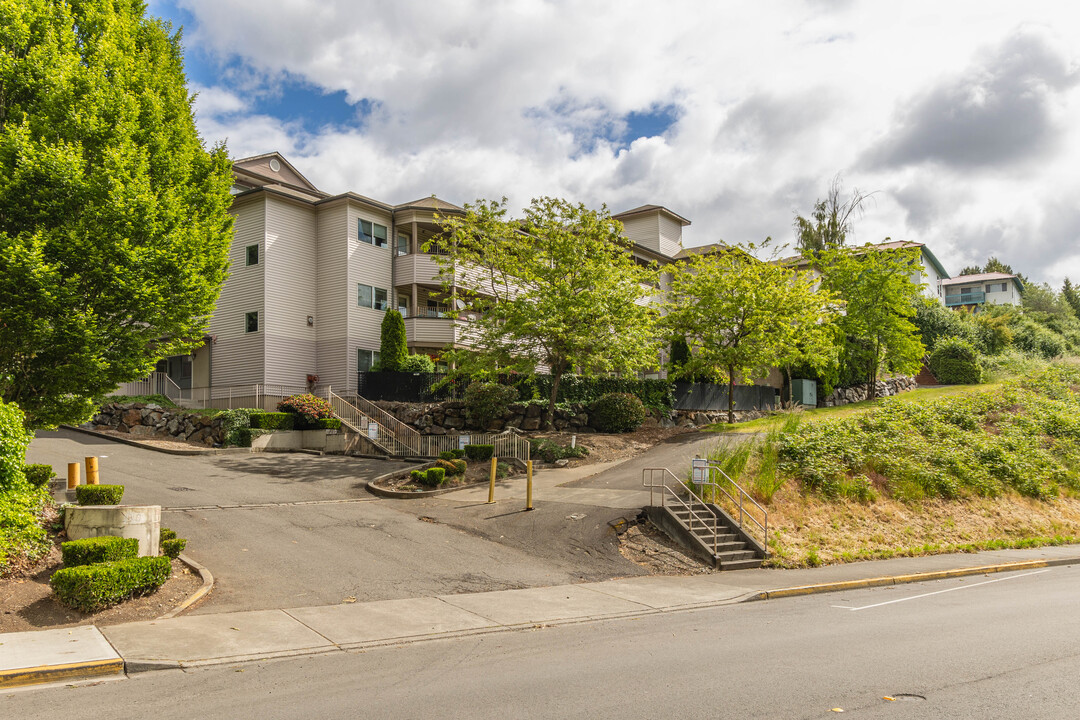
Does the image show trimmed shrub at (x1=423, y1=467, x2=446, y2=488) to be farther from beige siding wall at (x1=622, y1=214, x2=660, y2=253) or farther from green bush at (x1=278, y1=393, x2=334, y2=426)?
beige siding wall at (x1=622, y1=214, x2=660, y2=253)

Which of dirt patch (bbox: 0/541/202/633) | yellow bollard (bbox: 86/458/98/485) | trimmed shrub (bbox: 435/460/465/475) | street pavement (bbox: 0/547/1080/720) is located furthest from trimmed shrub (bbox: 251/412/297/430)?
street pavement (bbox: 0/547/1080/720)

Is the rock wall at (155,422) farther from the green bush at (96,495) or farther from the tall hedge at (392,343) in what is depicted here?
the green bush at (96,495)

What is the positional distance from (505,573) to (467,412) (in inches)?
619

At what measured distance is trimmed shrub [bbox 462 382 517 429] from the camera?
2770 centimetres

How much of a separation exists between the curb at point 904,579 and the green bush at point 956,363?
2859 centimetres

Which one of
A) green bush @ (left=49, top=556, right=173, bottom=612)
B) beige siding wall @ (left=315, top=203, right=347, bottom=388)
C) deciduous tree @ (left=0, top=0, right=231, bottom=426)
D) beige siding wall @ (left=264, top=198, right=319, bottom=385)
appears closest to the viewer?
green bush @ (left=49, top=556, right=173, bottom=612)

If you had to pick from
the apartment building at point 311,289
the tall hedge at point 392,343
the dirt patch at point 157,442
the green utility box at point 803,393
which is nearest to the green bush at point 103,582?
the dirt patch at point 157,442

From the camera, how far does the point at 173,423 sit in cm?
2803

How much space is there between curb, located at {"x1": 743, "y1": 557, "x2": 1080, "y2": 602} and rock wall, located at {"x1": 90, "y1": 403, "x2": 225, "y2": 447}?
21855mm

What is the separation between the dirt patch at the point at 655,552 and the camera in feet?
47.0

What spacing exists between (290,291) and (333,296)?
1.96 meters

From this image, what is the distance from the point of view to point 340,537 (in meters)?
14.5

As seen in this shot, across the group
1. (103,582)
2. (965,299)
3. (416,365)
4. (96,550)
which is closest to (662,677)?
(103,582)

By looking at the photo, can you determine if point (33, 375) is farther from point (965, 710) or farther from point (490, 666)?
point (965, 710)
